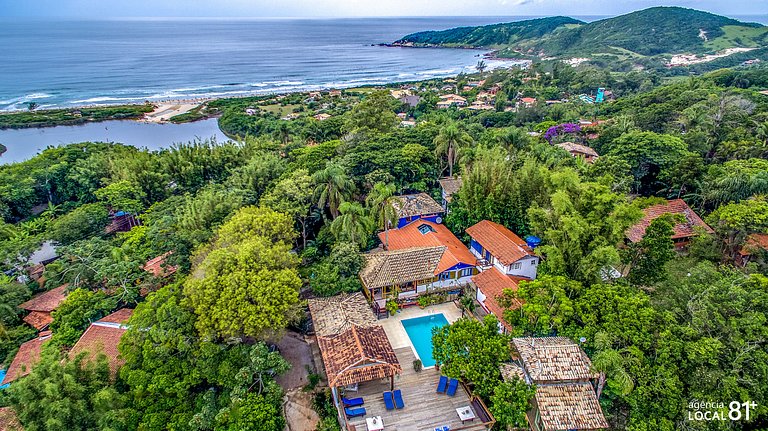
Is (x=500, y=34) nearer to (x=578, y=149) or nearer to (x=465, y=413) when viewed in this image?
(x=578, y=149)

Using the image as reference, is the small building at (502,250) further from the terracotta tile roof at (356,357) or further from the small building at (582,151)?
the small building at (582,151)

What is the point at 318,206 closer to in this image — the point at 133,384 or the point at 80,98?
the point at 133,384

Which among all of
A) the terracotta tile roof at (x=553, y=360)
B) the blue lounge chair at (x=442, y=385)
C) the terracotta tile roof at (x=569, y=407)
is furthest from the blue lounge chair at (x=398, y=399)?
the terracotta tile roof at (x=569, y=407)

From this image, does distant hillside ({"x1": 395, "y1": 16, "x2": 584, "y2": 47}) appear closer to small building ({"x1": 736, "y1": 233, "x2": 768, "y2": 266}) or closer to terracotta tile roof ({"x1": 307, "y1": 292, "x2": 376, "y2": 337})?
small building ({"x1": 736, "y1": 233, "x2": 768, "y2": 266})

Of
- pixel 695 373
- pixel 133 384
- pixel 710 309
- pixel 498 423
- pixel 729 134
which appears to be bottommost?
pixel 498 423

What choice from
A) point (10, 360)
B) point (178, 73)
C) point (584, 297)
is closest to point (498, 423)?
point (584, 297)

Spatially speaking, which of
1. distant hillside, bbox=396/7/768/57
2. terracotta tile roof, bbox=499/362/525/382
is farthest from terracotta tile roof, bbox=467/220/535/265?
distant hillside, bbox=396/7/768/57

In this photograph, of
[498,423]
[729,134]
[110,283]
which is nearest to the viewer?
[498,423]
